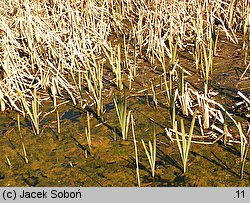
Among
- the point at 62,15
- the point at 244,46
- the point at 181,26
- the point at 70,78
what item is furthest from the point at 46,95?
the point at 244,46

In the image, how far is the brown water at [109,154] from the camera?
1949 mm

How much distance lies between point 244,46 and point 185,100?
3.78ft

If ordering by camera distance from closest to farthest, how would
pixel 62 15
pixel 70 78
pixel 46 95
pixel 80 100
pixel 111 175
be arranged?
1. pixel 111 175
2. pixel 80 100
3. pixel 46 95
4. pixel 70 78
5. pixel 62 15

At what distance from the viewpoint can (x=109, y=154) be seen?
2.16 meters

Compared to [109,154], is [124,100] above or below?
above

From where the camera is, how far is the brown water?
1.95 meters

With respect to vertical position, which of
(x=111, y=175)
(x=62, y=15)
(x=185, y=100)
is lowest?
(x=111, y=175)

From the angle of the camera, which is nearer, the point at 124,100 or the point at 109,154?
the point at 109,154

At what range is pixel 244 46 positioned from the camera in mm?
3309

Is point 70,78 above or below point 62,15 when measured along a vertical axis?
below

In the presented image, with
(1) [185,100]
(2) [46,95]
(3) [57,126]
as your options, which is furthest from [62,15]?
(1) [185,100]

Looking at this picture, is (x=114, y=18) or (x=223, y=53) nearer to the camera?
(x=223, y=53)

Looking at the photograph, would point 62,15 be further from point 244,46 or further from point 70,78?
point 244,46

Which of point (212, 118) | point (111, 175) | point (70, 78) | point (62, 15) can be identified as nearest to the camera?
point (111, 175)
